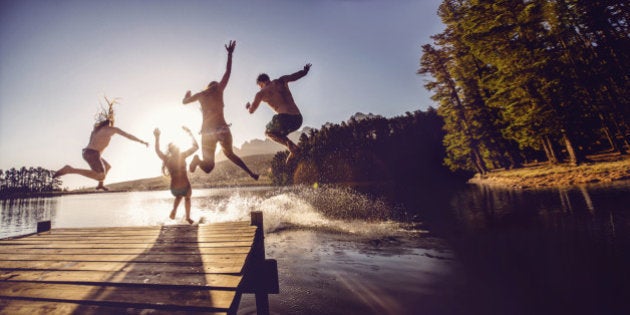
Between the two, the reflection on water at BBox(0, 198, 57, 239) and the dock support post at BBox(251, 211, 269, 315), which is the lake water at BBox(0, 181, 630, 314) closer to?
the dock support post at BBox(251, 211, 269, 315)

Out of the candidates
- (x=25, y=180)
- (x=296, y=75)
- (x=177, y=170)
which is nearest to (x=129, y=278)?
(x=296, y=75)

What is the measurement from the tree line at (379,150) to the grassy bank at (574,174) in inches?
1198

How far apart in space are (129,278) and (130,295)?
1.70ft

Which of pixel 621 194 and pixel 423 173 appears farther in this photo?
pixel 423 173

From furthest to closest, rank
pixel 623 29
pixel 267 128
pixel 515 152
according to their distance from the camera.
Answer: pixel 515 152 < pixel 623 29 < pixel 267 128

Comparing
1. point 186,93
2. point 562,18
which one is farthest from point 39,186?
point 562,18

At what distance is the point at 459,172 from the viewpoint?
53.6 m

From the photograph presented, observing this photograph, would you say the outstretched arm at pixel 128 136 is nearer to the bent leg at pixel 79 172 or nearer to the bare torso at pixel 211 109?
the bent leg at pixel 79 172

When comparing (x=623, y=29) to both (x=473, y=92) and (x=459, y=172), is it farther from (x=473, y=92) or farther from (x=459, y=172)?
(x=459, y=172)

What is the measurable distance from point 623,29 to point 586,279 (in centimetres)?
2327

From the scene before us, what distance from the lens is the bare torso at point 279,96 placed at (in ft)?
18.1

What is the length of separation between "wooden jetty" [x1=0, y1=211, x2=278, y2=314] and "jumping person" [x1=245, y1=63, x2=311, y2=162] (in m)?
2.33

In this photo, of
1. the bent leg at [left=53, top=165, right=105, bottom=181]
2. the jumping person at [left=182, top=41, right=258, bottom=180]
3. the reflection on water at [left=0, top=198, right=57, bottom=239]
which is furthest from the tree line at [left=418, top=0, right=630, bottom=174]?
the reflection on water at [left=0, top=198, right=57, bottom=239]

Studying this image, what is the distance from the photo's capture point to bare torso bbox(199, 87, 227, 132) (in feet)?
18.8
